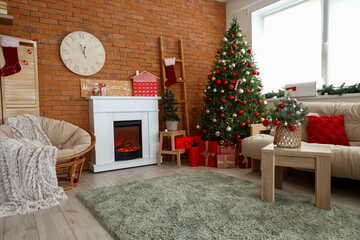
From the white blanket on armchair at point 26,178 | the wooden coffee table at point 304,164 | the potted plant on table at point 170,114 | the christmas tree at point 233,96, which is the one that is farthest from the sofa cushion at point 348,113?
the white blanket on armchair at point 26,178

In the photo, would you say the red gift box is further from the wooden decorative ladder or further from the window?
the window

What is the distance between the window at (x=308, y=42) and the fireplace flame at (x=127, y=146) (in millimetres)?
2589

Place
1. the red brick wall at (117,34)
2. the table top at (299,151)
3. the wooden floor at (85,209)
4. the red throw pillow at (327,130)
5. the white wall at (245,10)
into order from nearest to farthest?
the wooden floor at (85,209) → the table top at (299,151) → the red throw pillow at (327,130) → the red brick wall at (117,34) → the white wall at (245,10)

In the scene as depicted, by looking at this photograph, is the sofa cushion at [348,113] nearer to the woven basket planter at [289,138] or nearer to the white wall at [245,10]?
the woven basket planter at [289,138]

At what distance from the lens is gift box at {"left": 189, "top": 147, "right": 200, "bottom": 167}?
3.75 m

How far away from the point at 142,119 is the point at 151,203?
6.04 feet

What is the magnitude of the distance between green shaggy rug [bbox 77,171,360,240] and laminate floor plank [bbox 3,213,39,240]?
427 mm

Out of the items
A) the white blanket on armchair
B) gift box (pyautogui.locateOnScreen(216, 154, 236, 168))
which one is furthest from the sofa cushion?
the white blanket on armchair

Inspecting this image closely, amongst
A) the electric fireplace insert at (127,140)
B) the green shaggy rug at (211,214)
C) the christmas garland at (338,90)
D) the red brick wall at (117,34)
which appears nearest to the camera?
the green shaggy rug at (211,214)

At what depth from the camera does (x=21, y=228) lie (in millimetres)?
1815

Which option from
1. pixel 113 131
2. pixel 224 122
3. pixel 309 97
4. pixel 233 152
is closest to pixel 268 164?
pixel 233 152

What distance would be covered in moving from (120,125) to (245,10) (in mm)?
3162

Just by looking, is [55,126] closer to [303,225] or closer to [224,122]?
[224,122]

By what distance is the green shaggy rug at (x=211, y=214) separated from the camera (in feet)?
5.31
